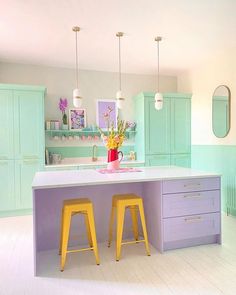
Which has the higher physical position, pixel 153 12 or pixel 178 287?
A: pixel 153 12

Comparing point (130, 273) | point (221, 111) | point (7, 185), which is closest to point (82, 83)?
point (7, 185)

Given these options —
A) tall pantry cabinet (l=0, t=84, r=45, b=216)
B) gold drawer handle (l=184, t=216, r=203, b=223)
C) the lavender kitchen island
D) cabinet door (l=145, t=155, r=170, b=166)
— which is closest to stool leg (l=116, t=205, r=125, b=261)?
the lavender kitchen island

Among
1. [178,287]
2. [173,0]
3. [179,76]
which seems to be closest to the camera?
[178,287]

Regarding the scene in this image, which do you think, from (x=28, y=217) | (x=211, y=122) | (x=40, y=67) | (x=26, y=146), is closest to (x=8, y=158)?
(x=26, y=146)

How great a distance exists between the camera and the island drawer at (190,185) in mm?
2568

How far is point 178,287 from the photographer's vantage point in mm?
2000

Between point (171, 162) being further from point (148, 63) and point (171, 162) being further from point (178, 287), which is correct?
point (178, 287)

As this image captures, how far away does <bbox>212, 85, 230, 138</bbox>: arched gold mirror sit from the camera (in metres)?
3.91

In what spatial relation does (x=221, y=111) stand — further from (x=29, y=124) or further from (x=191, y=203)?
(x=29, y=124)

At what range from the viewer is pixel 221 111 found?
4.06 meters

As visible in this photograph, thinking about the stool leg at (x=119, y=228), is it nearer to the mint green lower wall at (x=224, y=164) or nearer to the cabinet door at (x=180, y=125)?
the mint green lower wall at (x=224, y=164)

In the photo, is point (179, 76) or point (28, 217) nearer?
point (28, 217)

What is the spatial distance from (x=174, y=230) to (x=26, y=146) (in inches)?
106

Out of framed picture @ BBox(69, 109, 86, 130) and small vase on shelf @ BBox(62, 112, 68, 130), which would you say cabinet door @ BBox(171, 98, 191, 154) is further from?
small vase on shelf @ BBox(62, 112, 68, 130)
